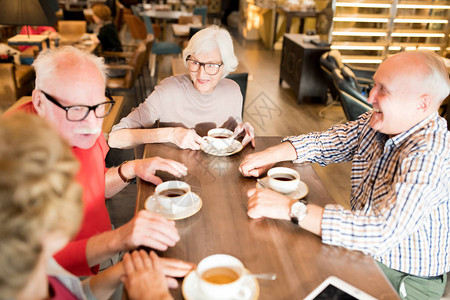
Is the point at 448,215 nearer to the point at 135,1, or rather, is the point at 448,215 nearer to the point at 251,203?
the point at 251,203

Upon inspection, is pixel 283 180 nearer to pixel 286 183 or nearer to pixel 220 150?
pixel 286 183

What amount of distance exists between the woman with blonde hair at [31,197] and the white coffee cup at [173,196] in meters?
0.51

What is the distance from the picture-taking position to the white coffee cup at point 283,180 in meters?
1.32

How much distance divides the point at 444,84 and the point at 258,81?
5541 millimetres

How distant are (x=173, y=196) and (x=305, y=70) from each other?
457cm

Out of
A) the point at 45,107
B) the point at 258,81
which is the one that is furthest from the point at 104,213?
the point at 258,81

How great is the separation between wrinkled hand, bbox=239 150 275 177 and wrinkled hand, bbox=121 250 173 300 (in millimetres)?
600

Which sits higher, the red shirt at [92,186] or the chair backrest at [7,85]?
the red shirt at [92,186]

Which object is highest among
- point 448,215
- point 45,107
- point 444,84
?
point 444,84

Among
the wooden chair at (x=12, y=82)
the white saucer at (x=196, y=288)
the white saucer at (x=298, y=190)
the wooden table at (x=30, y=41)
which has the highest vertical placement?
the white saucer at (x=298, y=190)

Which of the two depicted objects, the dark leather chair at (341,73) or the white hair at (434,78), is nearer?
the white hair at (434,78)

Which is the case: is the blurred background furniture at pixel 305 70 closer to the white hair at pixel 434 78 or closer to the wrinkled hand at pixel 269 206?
the white hair at pixel 434 78

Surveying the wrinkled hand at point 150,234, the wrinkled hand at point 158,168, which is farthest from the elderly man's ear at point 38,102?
the wrinkled hand at point 150,234

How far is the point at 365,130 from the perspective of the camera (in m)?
1.62
